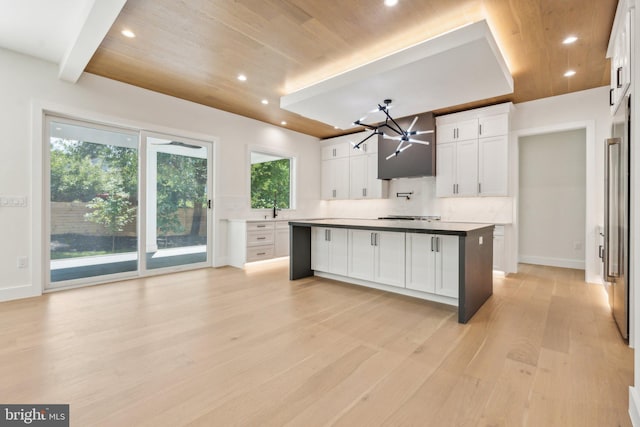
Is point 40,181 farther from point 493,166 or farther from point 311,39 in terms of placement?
point 493,166

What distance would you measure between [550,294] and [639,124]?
2800mm

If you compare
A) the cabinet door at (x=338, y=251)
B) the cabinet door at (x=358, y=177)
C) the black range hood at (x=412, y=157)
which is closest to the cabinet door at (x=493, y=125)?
the black range hood at (x=412, y=157)

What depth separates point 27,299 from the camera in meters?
3.32

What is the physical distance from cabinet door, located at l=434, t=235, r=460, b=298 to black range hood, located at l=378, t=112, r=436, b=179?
2510 millimetres

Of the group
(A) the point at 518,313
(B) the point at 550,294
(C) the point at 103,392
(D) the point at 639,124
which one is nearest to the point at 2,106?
(C) the point at 103,392

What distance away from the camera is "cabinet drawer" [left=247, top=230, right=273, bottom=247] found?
5.14m

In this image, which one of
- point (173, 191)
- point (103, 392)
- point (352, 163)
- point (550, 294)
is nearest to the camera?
point (103, 392)

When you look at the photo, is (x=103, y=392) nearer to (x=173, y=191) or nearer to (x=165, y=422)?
(x=165, y=422)

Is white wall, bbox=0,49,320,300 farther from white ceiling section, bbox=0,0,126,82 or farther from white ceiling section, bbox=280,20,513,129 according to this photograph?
white ceiling section, bbox=280,20,513,129

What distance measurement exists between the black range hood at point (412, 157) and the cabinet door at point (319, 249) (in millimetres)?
2267

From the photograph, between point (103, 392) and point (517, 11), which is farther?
point (517, 11)

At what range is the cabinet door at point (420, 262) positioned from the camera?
10.3ft

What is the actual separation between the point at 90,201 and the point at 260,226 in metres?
2.44

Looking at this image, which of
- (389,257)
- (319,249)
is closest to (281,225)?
(319,249)
